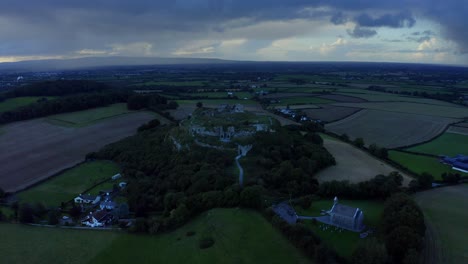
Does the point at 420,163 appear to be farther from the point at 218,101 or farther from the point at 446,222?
the point at 218,101

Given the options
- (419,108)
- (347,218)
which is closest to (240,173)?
(347,218)

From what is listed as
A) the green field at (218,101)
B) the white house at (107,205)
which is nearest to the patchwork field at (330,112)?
the green field at (218,101)

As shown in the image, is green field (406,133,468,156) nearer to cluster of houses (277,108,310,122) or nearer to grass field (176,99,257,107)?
cluster of houses (277,108,310,122)

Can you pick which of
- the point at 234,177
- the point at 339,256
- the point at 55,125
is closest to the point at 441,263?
the point at 339,256

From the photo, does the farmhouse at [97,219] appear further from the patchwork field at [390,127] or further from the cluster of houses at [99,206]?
the patchwork field at [390,127]

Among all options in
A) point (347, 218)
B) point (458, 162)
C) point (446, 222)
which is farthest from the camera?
point (458, 162)
